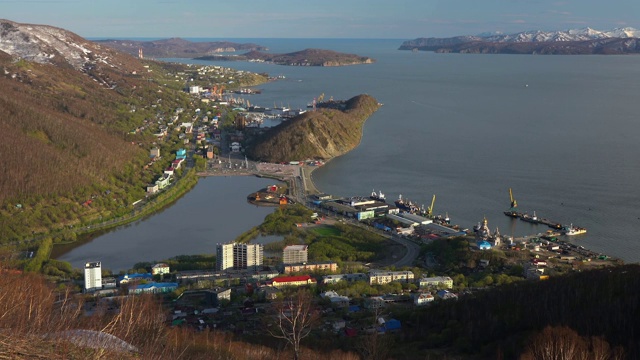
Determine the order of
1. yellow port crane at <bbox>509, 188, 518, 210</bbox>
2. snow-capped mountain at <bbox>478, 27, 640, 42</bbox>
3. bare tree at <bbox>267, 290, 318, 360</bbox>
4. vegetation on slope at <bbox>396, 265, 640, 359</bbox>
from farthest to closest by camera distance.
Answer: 1. snow-capped mountain at <bbox>478, 27, 640, 42</bbox>
2. yellow port crane at <bbox>509, 188, 518, 210</bbox>
3. bare tree at <bbox>267, 290, 318, 360</bbox>
4. vegetation on slope at <bbox>396, 265, 640, 359</bbox>

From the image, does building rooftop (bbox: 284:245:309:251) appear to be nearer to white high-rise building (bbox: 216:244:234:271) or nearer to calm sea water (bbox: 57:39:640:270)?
white high-rise building (bbox: 216:244:234:271)

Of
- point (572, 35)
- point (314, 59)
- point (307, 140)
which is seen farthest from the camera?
point (572, 35)

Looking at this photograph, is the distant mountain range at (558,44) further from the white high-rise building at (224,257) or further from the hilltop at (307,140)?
the white high-rise building at (224,257)

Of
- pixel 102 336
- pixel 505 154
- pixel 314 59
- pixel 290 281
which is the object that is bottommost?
pixel 290 281

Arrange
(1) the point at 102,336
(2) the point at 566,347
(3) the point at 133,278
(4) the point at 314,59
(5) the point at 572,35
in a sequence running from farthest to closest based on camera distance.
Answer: (5) the point at 572,35 → (4) the point at 314,59 → (3) the point at 133,278 → (2) the point at 566,347 → (1) the point at 102,336

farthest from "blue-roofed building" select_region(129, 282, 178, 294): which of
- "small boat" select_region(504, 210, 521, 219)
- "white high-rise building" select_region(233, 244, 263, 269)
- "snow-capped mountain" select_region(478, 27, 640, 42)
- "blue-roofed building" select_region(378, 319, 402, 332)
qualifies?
"snow-capped mountain" select_region(478, 27, 640, 42)

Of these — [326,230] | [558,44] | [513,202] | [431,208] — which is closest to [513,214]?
[513,202]

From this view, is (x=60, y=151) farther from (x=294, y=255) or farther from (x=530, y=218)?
(x=530, y=218)

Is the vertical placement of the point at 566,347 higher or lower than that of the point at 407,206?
higher
